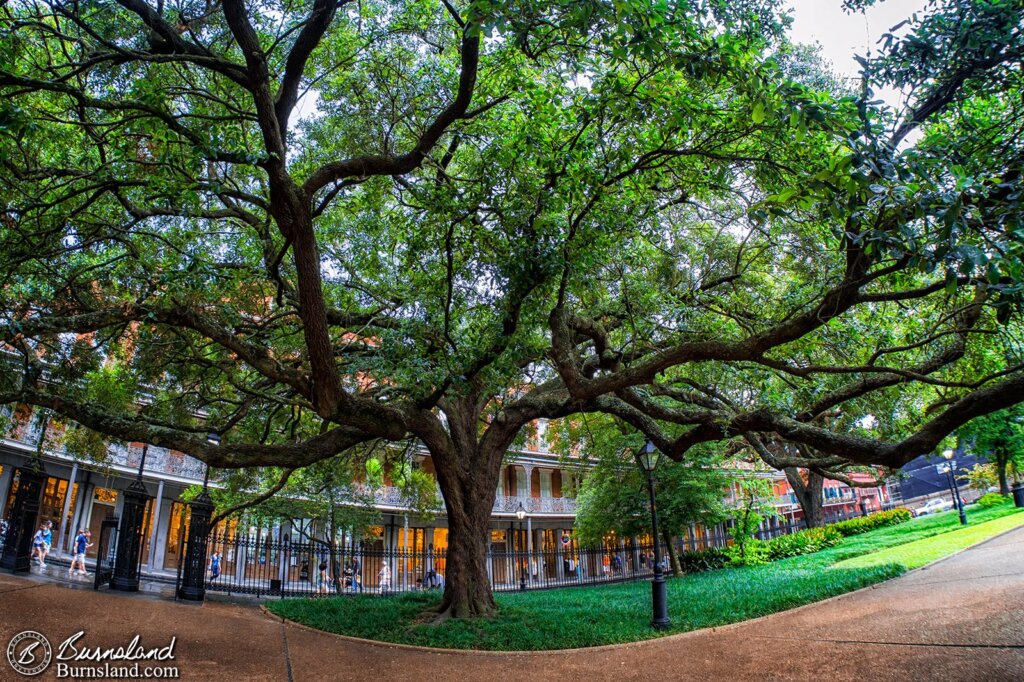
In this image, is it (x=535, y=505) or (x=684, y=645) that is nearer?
(x=684, y=645)

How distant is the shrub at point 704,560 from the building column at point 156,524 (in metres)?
20.3

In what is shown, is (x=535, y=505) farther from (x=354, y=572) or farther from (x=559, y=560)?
(x=354, y=572)

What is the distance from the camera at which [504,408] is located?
1159 cm

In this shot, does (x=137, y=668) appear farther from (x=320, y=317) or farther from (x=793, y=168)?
(x=793, y=168)

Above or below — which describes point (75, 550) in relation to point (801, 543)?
above

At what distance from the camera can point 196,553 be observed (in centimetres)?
1221

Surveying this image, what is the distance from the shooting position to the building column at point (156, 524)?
21875mm

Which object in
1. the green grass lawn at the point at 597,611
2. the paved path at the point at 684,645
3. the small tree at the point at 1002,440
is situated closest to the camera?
the paved path at the point at 684,645

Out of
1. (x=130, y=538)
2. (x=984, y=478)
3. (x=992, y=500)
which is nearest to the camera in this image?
(x=130, y=538)

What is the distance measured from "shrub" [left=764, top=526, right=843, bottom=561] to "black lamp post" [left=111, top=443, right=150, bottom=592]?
66.7ft

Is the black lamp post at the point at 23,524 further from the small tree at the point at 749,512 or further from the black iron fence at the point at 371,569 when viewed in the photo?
the small tree at the point at 749,512

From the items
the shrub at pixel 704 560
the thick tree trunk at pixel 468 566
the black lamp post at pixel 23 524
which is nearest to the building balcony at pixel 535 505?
the shrub at pixel 704 560

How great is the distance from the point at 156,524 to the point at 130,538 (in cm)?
1305

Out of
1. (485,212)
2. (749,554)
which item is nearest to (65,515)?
(485,212)
